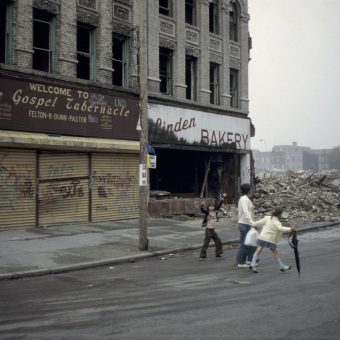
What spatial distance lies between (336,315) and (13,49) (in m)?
13.5

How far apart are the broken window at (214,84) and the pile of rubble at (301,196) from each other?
20.0 feet

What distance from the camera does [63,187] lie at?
56.9ft

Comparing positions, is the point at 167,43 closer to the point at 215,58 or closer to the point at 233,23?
the point at 215,58

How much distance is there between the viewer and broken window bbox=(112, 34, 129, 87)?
20328 millimetres

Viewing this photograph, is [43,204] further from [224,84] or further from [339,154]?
[339,154]

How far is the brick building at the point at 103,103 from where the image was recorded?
16062 millimetres

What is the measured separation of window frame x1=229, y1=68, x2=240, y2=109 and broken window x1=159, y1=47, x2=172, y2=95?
593cm

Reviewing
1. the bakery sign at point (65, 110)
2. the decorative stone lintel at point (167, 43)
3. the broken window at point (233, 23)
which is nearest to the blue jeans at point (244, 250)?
the bakery sign at point (65, 110)

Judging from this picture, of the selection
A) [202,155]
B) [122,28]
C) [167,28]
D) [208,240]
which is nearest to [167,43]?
[167,28]

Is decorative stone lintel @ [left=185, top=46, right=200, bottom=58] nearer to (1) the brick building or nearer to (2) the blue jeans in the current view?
(1) the brick building

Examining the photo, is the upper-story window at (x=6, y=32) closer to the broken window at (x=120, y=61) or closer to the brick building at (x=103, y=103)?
the brick building at (x=103, y=103)

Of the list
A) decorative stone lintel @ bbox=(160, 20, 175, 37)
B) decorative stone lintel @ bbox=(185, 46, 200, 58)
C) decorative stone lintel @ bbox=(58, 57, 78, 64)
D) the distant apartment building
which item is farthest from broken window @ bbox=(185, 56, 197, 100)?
the distant apartment building

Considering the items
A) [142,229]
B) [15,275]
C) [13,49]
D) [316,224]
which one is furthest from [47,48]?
[316,224]

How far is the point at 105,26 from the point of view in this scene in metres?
19.2
